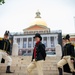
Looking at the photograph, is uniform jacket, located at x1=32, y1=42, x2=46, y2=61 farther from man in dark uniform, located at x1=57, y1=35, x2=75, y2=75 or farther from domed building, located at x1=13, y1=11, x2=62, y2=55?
domed building, located at x1=13, y1=11, x2=62, y2=55

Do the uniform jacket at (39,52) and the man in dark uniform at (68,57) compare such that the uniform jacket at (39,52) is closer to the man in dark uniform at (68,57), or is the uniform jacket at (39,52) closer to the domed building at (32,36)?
the man in dark uniform at (68,57)

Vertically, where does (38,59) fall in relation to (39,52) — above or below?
below

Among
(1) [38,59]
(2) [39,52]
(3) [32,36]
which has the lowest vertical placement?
(1) [38,59]

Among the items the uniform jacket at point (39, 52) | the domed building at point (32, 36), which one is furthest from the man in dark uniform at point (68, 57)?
the domed building at point (32, 36)

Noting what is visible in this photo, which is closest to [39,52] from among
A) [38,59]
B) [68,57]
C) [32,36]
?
[38,59]

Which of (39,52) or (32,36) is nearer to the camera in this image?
(39,52)

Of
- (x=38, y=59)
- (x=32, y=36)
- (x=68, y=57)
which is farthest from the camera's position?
(x=32, y=36)

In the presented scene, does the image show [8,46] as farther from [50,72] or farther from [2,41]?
[50,72]

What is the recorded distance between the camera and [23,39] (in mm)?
65875

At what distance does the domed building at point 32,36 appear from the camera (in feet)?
204

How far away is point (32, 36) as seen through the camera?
209 feet

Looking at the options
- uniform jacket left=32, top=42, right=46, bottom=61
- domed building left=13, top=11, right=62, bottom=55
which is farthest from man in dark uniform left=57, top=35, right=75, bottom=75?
domed building left=13, top=11, right=62, bottom=55

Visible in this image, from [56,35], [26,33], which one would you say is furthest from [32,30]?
[56,35]

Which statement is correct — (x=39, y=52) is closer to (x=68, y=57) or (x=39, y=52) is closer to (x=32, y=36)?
(x=68, y=57)
